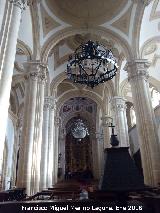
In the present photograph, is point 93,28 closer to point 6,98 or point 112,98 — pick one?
point 112,98

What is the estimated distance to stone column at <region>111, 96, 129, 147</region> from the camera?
1172 centimetres

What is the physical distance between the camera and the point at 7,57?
4398 millimetres

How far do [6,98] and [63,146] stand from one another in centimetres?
1863

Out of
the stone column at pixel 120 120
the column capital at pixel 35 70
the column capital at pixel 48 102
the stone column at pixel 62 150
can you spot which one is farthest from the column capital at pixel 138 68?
the stone column at pixel 62 150

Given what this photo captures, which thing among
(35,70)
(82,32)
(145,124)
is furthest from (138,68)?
(35,70)

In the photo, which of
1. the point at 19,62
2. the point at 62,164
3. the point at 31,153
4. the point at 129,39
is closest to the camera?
the point at 31,153

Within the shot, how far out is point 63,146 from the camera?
22250 millimetres

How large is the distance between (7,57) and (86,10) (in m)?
7.04

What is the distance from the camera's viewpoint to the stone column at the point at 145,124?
24.4ft

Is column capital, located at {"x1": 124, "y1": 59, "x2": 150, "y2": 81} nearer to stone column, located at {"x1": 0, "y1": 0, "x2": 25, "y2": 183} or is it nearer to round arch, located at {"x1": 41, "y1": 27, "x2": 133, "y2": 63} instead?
round arch, located at {"x1": 41, "y1": 27, "x2": 133, "y2": 63}

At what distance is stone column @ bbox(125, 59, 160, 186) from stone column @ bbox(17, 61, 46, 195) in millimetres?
4095

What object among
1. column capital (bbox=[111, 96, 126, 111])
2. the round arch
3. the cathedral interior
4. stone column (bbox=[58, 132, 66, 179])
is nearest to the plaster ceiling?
the cathedral interior

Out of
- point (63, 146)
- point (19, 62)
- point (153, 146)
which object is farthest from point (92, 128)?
point (153, 146)

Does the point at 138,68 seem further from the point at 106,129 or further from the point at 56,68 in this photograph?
the point at 106,129
